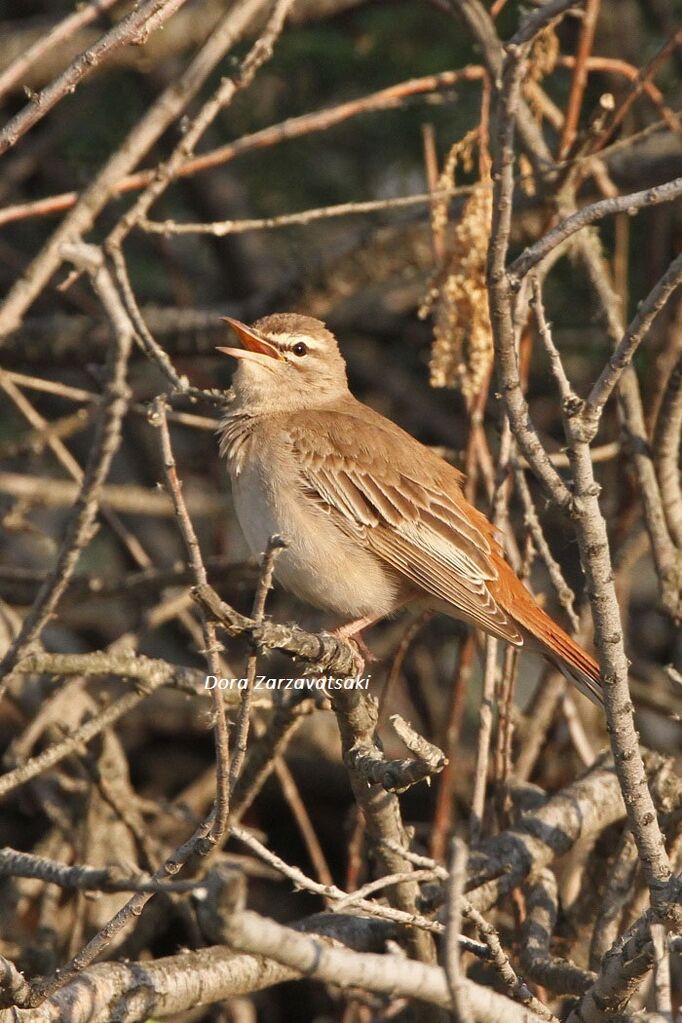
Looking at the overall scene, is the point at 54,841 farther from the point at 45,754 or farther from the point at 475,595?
the point at 475,595

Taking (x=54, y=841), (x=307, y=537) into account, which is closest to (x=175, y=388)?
(x=307, y=537)

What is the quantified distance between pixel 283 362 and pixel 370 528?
946 mm

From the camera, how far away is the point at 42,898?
544 centimetres

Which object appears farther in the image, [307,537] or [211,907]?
[307,537]

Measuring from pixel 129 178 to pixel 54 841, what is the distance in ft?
8.77

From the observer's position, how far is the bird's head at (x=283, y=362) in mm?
5652

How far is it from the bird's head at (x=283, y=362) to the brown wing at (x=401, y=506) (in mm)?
343

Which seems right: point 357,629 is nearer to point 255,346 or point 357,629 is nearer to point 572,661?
point 572,661

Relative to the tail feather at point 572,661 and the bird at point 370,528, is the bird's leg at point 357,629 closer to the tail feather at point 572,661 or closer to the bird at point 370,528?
the bird at point 370,528

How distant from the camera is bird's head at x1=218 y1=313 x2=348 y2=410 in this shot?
18.5 ft

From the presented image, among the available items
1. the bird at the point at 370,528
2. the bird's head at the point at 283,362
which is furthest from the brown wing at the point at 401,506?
the bird's head at the point at 283,362

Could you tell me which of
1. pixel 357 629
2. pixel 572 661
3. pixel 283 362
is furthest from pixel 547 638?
pixel 283 362

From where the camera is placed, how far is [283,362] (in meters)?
5.72

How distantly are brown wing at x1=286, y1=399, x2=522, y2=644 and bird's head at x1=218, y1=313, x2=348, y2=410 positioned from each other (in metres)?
0.34
